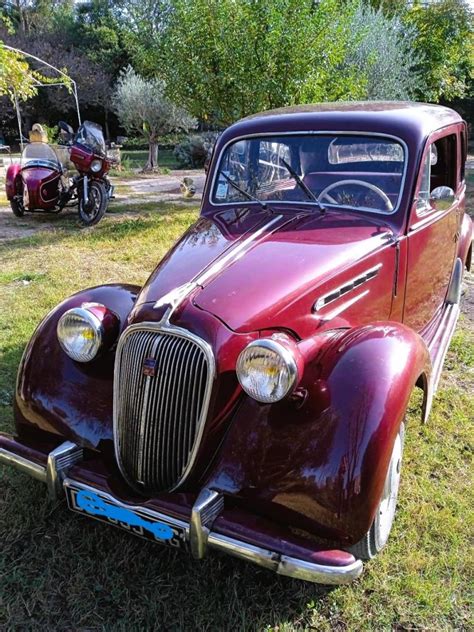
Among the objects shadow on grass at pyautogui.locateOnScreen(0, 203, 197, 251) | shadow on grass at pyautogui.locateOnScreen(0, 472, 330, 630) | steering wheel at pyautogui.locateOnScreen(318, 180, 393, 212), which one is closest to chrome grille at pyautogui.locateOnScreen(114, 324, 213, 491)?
shadow on grass at pyautogui.locateOnScreen(0, 472, 330, 630)

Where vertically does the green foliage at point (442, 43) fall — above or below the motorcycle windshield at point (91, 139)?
above

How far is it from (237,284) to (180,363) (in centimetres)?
48

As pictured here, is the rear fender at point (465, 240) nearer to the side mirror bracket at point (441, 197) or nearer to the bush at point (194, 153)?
the side mirror bracket at point (441, 197)

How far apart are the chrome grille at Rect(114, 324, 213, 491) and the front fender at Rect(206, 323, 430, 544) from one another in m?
0.18

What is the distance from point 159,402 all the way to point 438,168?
9.80 feet

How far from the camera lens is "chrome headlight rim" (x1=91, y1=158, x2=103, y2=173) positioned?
8815mm

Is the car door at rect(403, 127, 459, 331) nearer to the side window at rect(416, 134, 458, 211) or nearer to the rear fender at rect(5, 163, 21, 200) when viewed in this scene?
the side window at rect(416, 134, 458, 211)

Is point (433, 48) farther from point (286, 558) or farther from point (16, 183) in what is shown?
point (286, 558)

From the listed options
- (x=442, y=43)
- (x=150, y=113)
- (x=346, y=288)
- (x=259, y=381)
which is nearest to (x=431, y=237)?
(x=346, y=288)

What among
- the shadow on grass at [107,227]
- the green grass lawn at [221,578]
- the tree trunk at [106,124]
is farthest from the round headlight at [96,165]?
the tree trunk at [106,124]

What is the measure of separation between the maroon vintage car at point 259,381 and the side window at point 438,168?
0.12 m

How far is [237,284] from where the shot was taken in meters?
2.47

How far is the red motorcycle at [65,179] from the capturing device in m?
8.91

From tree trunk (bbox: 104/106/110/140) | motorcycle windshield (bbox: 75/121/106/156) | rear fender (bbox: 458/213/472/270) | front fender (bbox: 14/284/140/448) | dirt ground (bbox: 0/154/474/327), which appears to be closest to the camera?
front fender (bbox: 14/284/140/448)
